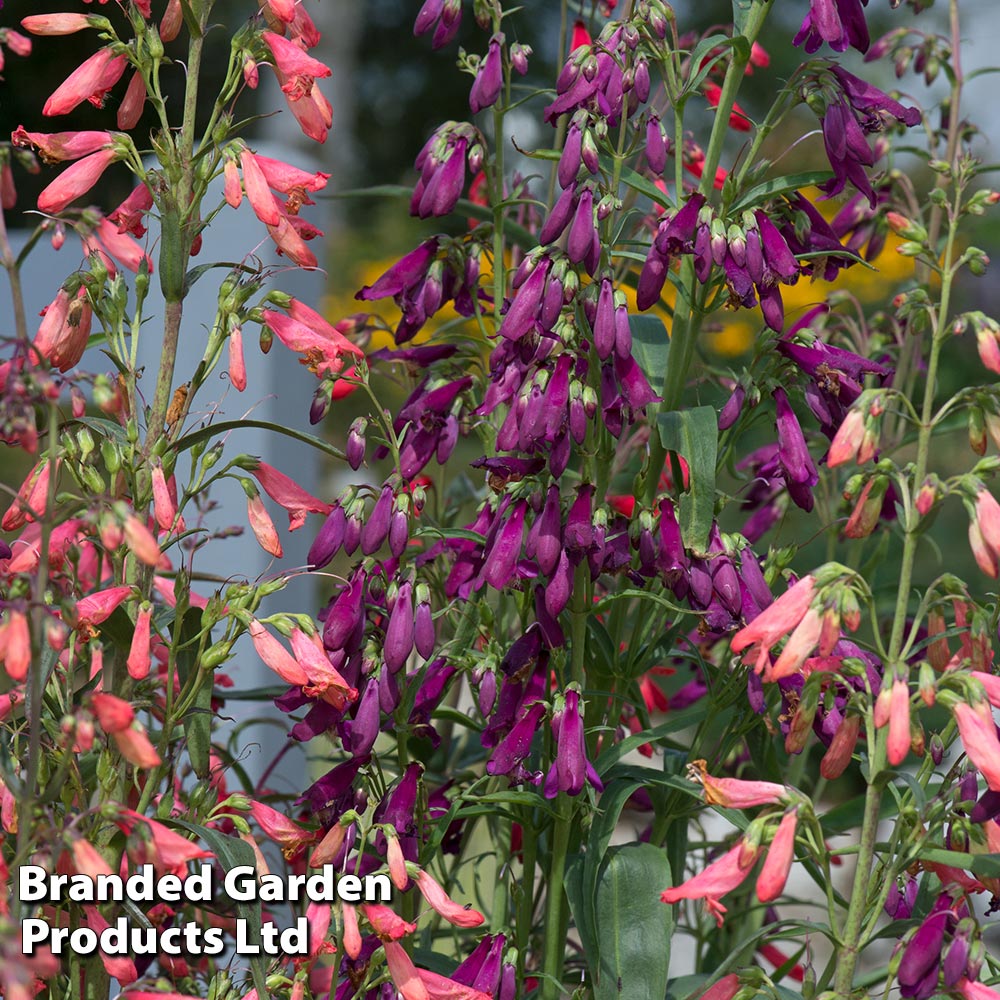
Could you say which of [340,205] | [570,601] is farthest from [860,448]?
[340,205]

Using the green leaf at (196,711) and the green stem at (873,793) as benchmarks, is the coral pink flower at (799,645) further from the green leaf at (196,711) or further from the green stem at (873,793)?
the green leaf at (196,711)

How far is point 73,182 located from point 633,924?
88cm

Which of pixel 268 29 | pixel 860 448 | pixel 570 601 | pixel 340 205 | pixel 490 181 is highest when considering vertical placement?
pixel 268 29

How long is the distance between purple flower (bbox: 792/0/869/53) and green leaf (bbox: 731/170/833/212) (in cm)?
12

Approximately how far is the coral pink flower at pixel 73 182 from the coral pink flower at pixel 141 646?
0.37m

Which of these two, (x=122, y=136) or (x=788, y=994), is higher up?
(x=122, y=136)

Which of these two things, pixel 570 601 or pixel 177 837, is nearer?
pixel 177 837

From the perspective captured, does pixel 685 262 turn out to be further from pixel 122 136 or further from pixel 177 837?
pixel 177 837

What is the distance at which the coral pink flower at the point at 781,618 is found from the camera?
1027mm

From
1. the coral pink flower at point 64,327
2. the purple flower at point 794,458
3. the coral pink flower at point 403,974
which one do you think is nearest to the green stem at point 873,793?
the purple flower at point 794,458

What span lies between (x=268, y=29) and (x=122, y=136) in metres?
0.18

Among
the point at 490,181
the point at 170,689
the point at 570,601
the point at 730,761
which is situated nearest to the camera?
the point at 170,689

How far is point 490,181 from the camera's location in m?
1.48

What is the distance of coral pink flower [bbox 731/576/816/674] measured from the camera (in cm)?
103
